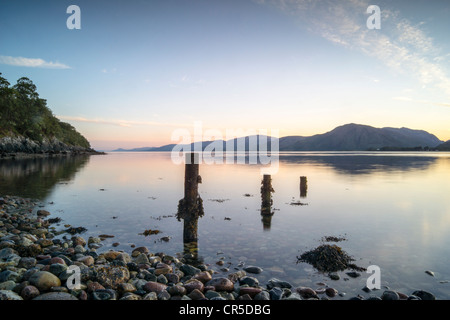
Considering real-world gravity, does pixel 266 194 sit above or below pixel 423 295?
above

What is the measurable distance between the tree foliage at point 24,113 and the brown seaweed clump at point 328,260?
116039 mm

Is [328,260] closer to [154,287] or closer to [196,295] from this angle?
[196,295]

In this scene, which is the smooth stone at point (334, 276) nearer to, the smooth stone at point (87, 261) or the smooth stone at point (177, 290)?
the smooth stone at point (177, 290)

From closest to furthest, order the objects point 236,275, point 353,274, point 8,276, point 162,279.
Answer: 1. point 8,276
2. point 162,279
3. point 236,275
4. point 353,274

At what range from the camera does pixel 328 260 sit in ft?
34.3

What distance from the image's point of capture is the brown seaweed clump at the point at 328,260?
10222 millimetres

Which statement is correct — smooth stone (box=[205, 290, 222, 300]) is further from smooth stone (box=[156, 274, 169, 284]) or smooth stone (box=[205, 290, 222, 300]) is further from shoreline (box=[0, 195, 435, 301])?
smooth stone (box=[156, 274, 169, 284])

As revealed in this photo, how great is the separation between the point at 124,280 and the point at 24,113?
5220 inches

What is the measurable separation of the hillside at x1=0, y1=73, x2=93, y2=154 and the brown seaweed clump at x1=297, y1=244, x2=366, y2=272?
4277 inches

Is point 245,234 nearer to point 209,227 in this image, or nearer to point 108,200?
point 209,227

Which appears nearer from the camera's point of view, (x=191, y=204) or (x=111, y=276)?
(x=111, y=276)

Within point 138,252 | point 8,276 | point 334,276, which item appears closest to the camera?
point 8,276

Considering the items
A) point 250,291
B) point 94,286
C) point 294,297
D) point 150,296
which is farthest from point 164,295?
point 294,297
